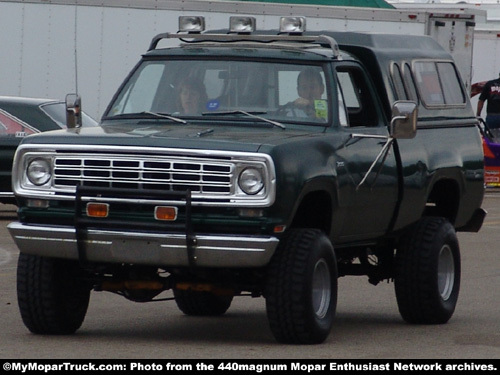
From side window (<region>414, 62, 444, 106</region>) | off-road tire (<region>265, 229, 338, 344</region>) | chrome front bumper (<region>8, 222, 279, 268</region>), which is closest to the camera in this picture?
chrome front bumper (<region>8, 222, 279, 268</region>)

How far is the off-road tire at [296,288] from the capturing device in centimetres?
856

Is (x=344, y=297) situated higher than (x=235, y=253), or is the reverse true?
(x=235, y=253)

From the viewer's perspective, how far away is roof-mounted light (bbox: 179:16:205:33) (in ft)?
34.5

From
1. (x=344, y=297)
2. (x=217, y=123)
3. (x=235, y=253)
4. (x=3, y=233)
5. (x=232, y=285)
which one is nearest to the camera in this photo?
(x=235, y=253)

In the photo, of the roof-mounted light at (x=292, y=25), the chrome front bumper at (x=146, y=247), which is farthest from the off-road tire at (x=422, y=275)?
the chrome front bumper at (x=146, y=247)

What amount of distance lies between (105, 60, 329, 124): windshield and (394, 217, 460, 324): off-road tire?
137 cm

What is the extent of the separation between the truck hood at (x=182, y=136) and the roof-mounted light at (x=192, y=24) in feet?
3.93

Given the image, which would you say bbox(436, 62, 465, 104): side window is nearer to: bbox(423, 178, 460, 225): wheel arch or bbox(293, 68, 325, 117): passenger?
bbox(423, 178, 460, 225): wheel arch

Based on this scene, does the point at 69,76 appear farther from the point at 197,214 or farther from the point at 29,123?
the point at 197,214

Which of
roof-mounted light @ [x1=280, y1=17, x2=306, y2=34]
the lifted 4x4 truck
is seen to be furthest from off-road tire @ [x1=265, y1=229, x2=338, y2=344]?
roof-mounted light @ [x1=280, y1=17, x2=306, y2=34]

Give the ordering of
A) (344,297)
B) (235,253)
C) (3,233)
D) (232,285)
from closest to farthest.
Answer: (235,253) < (232,285) < (344,297) < (3,233)
